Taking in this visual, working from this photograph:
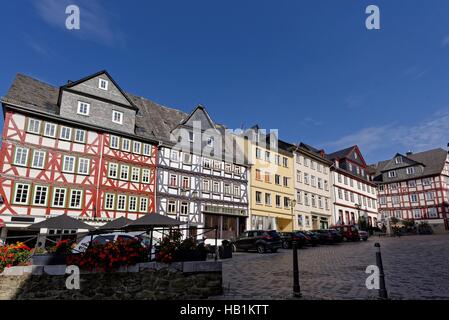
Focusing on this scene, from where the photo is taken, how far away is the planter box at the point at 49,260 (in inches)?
317

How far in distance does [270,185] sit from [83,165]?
20969mm

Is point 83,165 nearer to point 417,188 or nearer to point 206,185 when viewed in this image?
point 206,185

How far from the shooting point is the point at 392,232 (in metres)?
41.4

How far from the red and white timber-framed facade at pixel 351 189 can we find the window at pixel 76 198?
3500cm

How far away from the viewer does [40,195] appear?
856 inches

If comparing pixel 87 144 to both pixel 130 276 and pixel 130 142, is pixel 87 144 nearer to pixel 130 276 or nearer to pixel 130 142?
pixel 130 142

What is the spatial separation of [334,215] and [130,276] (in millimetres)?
42817

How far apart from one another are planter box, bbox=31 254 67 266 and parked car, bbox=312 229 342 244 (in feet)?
79.0

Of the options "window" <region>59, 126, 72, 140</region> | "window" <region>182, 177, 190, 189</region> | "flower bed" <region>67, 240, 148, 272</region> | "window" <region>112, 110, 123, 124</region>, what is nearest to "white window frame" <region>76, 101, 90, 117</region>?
"window" <region>59, 126, 72, 140</region>

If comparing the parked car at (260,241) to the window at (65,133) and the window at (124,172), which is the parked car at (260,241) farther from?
the window at (65,133)

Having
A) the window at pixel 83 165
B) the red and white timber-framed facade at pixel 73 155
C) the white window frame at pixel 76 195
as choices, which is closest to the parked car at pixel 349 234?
the red and white timber-framed facade at pixel 73 155
